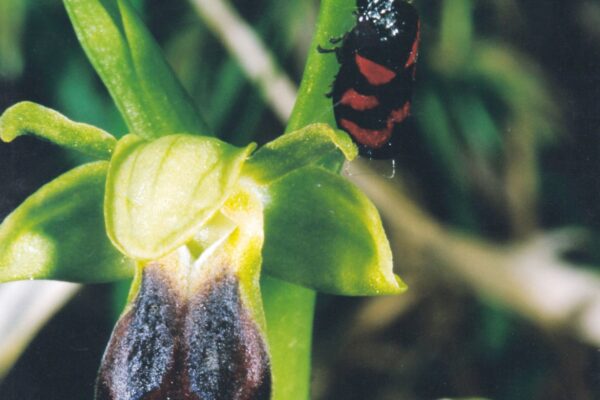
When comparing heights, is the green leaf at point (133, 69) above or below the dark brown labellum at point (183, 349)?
above

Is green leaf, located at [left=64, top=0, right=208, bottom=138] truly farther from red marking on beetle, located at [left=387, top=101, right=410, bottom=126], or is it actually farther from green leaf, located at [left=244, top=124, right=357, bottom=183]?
red marking on beetle, located at [left=387, top=101, right=410, bottom=126]

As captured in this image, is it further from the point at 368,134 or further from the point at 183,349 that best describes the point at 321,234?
the point at 183,349

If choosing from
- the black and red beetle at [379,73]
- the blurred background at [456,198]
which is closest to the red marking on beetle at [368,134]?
the black and red beetle at [379,73]

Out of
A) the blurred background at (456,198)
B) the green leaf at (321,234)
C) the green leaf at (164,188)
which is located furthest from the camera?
the blurred background at (456,198)

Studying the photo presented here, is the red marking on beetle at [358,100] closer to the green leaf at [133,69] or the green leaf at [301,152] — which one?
the green leaf at [301,152]

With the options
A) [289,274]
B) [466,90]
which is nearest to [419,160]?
[466,90]

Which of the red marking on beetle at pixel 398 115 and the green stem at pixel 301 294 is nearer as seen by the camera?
the green stem at pixel 301 294

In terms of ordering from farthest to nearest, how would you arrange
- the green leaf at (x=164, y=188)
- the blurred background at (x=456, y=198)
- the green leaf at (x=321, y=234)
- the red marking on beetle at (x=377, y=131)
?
1. the blurred background at (x=456, y=198)
2. the red marking on beetle at (x=377, y=131)
3. the green leaf at (x=321, y=234)
4. the green leaf at (x=164, y=188)
